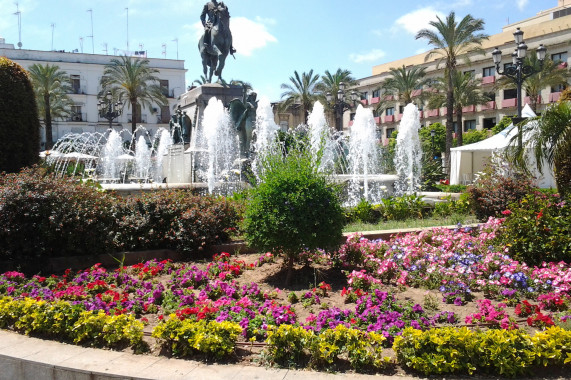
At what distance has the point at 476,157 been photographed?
25734 millimetres

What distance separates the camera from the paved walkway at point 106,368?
3.18 meters

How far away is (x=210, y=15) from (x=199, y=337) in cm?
1390

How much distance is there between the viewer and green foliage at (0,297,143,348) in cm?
373

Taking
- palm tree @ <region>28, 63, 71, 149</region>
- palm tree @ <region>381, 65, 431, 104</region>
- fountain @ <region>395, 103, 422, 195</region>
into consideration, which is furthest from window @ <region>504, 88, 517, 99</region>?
palm tree @ <region>28, 63, 71, 149</region>

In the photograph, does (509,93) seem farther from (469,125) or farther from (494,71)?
(469,125)

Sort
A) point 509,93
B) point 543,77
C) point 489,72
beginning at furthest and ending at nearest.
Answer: point 489,72 < point 509,93 < point 543,77

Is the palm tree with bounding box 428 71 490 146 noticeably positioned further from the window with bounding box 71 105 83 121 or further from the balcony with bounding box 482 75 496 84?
the window with bounding box 71 105 83 121

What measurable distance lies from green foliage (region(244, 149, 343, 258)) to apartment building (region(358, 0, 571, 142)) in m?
30.2

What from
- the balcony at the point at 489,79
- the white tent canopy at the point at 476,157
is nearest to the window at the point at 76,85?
the balcony at the point at 489,79

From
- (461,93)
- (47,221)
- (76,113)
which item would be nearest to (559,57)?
(461,93)

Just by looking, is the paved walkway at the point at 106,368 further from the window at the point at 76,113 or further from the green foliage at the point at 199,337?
the window at the point at 76,113

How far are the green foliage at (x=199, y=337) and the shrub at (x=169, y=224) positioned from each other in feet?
9.81

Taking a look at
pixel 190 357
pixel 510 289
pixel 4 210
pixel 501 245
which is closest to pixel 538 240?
pixel 501 245

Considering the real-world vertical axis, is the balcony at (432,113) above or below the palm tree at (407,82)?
below
